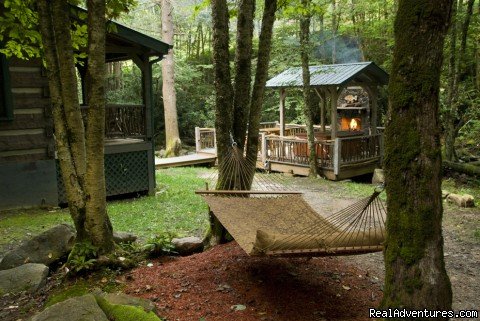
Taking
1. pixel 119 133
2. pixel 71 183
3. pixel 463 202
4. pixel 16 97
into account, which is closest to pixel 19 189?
pixel 16 97

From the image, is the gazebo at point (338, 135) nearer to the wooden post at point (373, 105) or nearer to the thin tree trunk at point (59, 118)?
the wooden post at point (373, 105)

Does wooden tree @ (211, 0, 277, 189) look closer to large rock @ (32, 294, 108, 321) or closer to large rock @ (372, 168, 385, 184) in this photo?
large rock @ (32, 294, 108, 321)

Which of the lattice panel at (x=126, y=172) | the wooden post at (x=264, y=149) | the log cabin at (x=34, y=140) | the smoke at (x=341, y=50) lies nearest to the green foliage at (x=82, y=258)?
the log cabin at (x=34, y=140)

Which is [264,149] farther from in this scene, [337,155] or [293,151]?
[337,155]

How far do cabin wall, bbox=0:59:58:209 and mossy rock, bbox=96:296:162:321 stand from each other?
5728 mm

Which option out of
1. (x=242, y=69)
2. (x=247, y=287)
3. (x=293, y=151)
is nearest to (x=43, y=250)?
(x=247, y=287)

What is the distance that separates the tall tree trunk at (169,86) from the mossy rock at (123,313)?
44.9 ft

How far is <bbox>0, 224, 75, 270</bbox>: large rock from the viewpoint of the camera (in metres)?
4.48

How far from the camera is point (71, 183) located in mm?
3984

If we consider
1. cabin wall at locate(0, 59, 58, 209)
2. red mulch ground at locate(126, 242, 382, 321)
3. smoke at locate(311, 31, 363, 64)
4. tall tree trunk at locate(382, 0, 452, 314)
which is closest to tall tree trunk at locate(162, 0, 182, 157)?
smoke at locate(311, 31, 363, 64)

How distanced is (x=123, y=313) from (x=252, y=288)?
1.28 meters

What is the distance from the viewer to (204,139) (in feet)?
52.9

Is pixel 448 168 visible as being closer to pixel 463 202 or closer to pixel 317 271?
pixel 463 202

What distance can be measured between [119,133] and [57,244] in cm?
506
